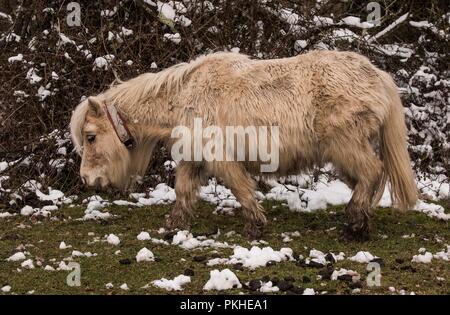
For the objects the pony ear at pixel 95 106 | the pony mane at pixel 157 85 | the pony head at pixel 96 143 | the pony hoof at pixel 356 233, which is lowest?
the pony hoof at pixel 356 233

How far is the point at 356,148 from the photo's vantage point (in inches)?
255

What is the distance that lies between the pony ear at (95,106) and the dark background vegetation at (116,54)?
6.61ft

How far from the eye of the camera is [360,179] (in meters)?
6.59

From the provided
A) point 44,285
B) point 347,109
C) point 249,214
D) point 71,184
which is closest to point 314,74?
point 347,109

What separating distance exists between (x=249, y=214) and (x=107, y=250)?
4.43 feet

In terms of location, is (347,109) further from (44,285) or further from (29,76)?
(29,76)

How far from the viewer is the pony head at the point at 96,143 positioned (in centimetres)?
710

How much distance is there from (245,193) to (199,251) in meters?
0.79

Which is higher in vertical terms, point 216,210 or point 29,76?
point 29,76

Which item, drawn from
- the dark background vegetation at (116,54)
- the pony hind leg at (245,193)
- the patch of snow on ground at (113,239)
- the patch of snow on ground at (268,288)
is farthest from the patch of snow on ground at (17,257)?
the dark background vegetation at (116,54)

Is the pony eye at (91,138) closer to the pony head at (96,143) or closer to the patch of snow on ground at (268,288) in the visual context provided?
the pony head at (96,143)

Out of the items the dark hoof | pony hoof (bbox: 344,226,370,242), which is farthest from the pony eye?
pony hoof (bbox: 344,226,370,242)

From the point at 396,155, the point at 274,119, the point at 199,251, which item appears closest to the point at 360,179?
the point at 396,155

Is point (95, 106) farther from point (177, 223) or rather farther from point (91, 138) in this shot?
point (177, 223)
